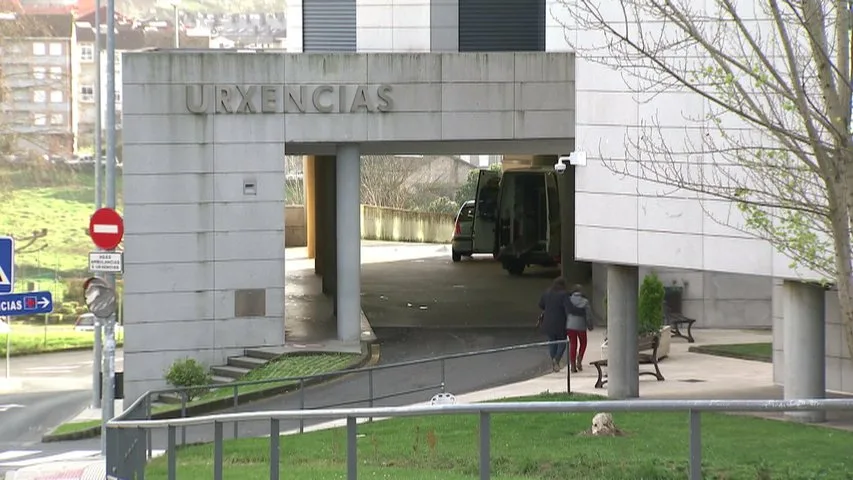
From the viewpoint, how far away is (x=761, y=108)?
14477 millimetres

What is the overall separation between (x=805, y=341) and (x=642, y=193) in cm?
332

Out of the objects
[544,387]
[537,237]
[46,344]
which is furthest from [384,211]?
[544,387]

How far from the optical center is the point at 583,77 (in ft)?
71.8

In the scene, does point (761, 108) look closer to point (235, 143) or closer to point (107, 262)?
point (107, 262)

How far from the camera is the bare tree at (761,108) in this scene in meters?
12.3

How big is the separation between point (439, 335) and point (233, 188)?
5.77 m

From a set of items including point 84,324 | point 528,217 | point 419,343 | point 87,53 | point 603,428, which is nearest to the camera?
point 603,428

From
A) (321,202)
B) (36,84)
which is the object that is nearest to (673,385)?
(321,202)

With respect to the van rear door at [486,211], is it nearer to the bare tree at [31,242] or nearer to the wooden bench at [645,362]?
the wooden bench at [645,362]

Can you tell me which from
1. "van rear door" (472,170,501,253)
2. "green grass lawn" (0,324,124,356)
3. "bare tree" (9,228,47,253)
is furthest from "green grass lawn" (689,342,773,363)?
"bare tree" (9,228,47,253)

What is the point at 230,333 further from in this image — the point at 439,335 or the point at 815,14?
the point at 815,14

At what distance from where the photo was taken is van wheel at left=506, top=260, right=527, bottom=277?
4338cm

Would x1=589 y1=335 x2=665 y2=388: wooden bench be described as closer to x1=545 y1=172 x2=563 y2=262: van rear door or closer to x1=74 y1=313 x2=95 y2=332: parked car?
x1=545 y1=172 x2=563 y2=262: van rear door

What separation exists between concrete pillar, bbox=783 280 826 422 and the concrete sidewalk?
6.79 ft
